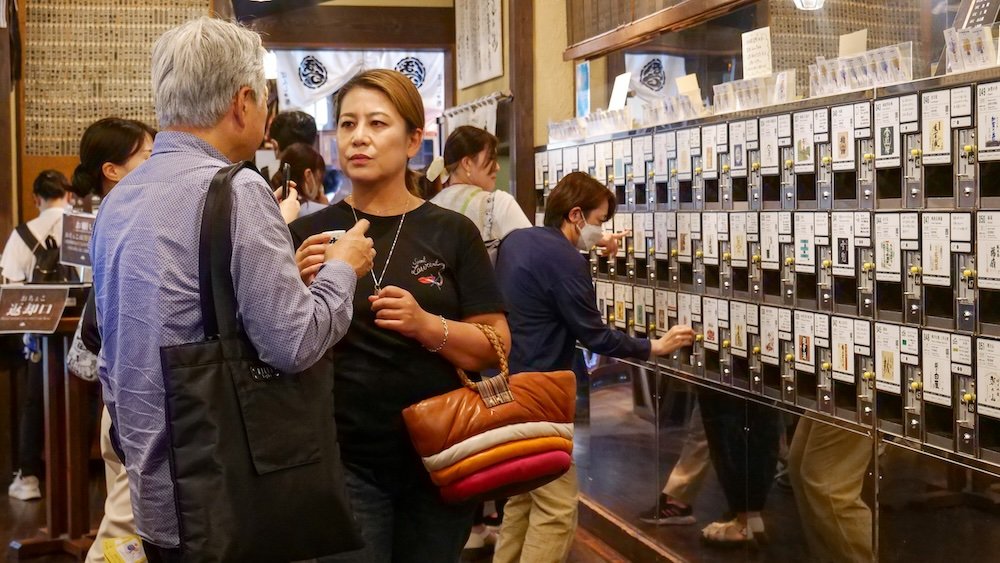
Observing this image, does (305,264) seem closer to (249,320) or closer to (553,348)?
(249,320)

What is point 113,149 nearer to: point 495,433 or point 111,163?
point 111,163

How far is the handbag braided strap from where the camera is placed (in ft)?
7.20

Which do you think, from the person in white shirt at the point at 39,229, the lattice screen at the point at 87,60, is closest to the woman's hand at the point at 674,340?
the person in white shirt at the point at 39,229

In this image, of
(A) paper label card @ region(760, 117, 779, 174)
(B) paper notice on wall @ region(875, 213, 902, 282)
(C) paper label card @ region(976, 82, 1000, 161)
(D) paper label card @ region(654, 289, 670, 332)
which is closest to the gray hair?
(C) paper label card @ region(976, 82, 1000, 161)

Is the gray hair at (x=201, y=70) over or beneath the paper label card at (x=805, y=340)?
over

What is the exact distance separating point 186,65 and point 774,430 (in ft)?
7.83

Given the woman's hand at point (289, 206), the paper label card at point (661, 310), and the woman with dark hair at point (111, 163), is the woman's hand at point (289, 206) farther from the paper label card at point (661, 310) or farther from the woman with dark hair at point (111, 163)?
the paper label card at point (661, 310)

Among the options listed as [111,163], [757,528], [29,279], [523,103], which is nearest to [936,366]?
[757,528]

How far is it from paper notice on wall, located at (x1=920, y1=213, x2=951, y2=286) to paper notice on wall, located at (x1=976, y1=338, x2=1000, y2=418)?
19 cm

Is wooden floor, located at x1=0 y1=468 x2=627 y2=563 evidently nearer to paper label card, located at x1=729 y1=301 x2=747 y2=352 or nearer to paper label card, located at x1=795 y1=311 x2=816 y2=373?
paper label card, located at x1=729 y1=301 x2=747 y2=352

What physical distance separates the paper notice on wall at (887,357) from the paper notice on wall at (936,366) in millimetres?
102

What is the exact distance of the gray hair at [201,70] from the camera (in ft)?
5.67

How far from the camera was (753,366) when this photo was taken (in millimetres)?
3611

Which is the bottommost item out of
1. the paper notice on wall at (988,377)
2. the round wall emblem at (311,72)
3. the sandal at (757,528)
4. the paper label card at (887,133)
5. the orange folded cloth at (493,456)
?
the sandal at (757,528)
